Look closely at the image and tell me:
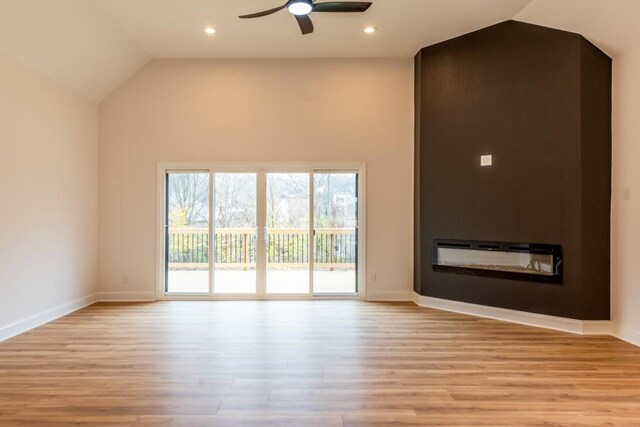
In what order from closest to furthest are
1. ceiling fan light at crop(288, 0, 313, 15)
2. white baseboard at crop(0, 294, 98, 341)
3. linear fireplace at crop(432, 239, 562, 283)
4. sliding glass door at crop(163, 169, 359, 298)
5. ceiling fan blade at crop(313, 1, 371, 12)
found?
1. ceiling fan light at crop(288, 0, 313, 15)
2. ceiling fan blade at crop(313, 1, 371, 12)
3. white baseboard at crop(0, 294, 98, 341)
4. linear fireplace at crop(432, 239, 562, 283)
5. sliding glass door at crop(163, 169, 359, 298)

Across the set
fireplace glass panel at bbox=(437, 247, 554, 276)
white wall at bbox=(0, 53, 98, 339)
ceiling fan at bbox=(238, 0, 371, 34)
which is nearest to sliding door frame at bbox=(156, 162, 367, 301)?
white wall at bbox=(0, 53, 98, 339)

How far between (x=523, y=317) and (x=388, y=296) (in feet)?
5.60

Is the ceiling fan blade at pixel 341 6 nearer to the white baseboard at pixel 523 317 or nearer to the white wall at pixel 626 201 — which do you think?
the white wall at pixel 626 201

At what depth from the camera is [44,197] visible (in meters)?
4.09

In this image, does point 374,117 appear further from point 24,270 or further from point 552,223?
point 24,270

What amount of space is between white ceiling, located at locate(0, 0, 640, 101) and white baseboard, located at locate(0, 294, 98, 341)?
2.77 meters

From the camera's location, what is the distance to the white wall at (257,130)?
16.6 feet

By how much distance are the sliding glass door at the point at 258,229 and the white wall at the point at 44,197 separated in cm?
105

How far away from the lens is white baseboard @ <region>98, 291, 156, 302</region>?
16.6 feet

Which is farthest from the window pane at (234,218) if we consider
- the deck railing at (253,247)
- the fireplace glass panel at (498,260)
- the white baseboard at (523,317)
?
the fireplace glass panel at (498,260)

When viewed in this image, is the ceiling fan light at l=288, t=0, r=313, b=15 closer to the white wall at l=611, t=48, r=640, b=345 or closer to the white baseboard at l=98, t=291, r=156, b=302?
the white wall at l=611, t=48, r=640, b=345

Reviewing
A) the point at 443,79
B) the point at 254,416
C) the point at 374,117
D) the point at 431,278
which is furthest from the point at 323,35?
the point at 254,416

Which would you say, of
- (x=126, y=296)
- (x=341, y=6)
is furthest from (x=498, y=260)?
(x=126, y=296)

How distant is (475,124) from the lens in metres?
4.36
